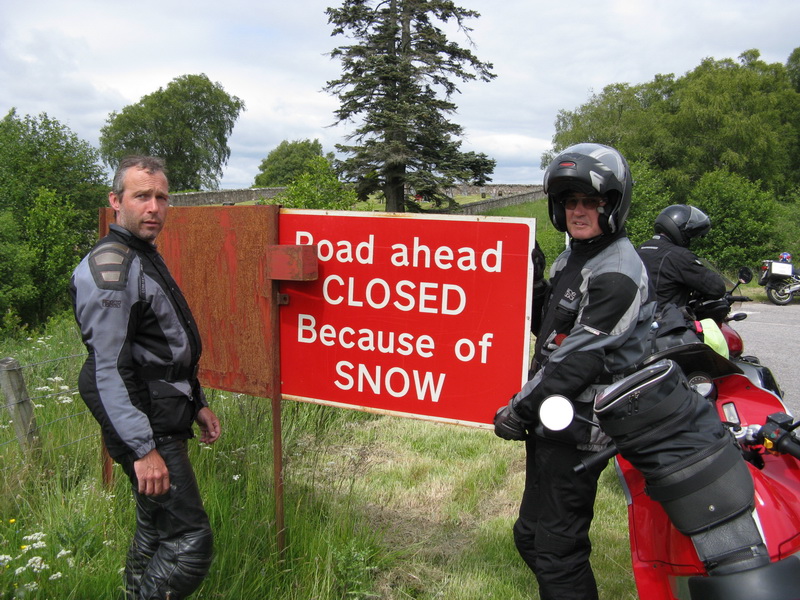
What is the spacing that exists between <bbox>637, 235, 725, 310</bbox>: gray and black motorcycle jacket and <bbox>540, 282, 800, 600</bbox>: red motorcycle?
10.2 feet

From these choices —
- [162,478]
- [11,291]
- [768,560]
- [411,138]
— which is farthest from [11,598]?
[411,138]

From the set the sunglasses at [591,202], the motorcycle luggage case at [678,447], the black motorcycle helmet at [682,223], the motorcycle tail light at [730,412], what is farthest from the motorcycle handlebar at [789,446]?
the black motorcycle helmet at [682,223]

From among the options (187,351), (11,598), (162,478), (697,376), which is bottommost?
(11,598)

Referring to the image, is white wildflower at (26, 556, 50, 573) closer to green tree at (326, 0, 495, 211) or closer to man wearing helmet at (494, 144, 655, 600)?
man wearing helmet at (494, 144, 655, 600)

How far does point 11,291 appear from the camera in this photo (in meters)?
21.6

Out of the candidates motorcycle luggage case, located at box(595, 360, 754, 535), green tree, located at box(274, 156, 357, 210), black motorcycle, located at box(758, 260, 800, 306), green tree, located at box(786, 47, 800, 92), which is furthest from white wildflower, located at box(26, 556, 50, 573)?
green tree, located at box(786, 47, 800, 92)

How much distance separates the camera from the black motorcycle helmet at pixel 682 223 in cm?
532

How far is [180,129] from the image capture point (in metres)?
65.9

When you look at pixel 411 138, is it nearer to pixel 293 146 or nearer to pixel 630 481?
pixel 630 481

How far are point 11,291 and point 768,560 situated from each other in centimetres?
2438

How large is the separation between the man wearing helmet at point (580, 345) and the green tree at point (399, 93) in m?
34.5

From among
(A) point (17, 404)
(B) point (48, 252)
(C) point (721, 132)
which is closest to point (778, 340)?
(A) point (17, 404)

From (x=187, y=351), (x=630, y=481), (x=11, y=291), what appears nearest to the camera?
(x=630, y=481)

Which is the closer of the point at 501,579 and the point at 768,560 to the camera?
the point at 768,560
